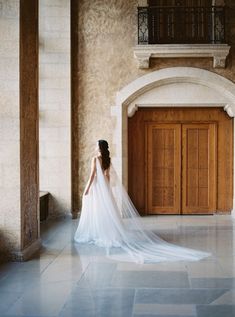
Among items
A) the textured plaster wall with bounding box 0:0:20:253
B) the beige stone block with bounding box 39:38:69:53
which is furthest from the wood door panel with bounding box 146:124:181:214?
the textured plaster wall with bounding box 0:0:20:253

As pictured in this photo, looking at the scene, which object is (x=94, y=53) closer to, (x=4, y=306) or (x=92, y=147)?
(x=92, y=147)

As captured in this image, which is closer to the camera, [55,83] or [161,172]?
[55,83]

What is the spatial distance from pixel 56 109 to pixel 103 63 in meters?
1.28

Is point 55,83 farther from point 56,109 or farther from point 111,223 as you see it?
point 111,223

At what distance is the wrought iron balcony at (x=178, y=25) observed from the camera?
31.2 ft

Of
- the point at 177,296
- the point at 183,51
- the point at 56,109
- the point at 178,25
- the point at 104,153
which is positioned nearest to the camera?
the point at 177,296

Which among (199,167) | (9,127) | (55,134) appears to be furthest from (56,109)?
(9,127)

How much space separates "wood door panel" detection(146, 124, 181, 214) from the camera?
10.1m

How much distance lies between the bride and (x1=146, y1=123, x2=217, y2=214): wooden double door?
254 centimetres

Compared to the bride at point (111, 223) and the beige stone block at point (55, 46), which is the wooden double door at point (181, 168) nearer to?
the beige stone block at point (55, 46)

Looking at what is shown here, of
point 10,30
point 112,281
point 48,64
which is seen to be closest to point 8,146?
point 10,30

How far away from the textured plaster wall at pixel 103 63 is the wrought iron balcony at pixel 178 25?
24cm

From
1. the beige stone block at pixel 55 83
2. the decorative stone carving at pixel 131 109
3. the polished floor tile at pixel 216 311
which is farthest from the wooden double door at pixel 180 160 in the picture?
the polished floor tile at pixel 216 311

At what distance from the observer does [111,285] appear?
4.79m
